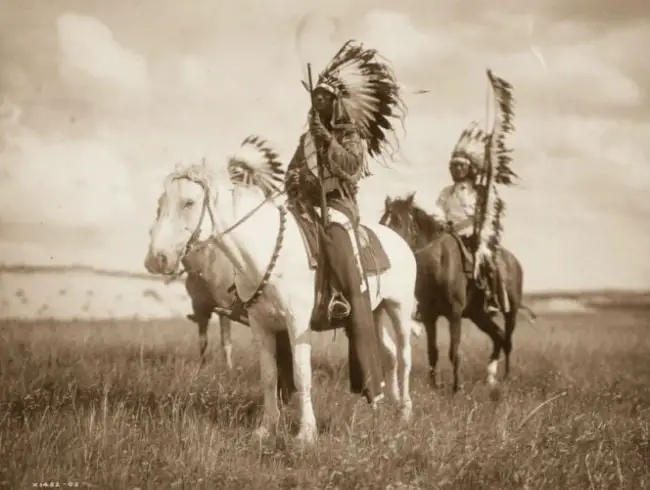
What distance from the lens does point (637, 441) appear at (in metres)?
4.11

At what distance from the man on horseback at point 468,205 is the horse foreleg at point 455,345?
0.37 m

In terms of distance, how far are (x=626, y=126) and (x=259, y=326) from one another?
284 cm

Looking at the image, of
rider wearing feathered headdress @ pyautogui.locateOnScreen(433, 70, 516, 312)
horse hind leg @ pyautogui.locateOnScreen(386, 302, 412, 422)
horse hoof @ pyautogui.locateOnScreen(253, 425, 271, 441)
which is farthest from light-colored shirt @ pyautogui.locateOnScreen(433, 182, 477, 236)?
horse hoof @ pyautogui.locateOnScreen(253, 425, 271, 441)

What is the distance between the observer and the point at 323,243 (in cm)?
397

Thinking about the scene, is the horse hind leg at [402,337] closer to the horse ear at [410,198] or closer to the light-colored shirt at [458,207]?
the horse ear at [410,198]

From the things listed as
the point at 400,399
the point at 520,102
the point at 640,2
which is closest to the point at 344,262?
the point at 400,399

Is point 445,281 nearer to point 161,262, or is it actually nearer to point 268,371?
point 268,371

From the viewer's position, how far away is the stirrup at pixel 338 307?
12.9ft

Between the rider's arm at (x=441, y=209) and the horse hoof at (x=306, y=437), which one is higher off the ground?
the rider's arm at (x=441, y=209)

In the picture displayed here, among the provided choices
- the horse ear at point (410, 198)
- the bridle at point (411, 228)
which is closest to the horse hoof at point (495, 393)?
the bridle at point (411, 228)

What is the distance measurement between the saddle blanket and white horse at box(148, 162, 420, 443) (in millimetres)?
39

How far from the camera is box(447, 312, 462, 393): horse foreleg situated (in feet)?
16.3

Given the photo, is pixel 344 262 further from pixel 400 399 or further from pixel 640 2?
pixel 640 2

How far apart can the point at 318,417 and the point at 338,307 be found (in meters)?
0.65
